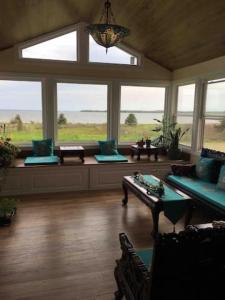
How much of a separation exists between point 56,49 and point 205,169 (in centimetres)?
369

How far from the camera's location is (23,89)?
530 centimetres

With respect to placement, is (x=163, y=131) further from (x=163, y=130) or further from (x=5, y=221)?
(x=5, y=221)

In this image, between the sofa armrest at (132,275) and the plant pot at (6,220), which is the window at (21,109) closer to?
the plant pot at (6,220)

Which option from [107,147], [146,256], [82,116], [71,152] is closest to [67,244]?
[146,256]

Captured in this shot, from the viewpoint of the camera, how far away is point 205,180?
416 centimetres

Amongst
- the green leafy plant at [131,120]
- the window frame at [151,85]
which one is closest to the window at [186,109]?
the window frame at [151,85]

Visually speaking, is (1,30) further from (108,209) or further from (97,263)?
(97,263)

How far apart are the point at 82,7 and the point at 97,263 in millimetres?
3986

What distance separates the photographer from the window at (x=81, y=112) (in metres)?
5.54

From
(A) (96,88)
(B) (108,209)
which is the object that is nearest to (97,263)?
(B) (108,209)

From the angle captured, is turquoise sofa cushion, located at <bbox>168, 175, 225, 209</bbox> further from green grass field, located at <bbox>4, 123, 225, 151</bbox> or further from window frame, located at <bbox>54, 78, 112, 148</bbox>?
window frame, located at <bbox>54, 78, 112, 148</bbox>

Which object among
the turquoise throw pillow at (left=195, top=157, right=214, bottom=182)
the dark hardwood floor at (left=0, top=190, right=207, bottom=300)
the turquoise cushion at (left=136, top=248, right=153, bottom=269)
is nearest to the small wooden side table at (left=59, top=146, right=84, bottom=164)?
the dark hardwood floor at (left=0, top=190, right=207, bottom=300)

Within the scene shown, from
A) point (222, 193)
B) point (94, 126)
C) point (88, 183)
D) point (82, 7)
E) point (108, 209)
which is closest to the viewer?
point (222, 193)

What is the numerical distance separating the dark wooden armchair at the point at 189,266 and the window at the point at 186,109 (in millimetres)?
4324
